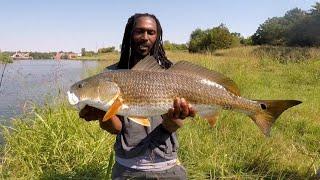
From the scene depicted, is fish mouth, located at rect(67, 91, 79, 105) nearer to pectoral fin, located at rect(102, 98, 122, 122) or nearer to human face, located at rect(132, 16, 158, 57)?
pectoral fin, located at rect(102, 98, 122, 122)

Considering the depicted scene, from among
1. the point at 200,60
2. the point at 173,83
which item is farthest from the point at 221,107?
the point at 200,60

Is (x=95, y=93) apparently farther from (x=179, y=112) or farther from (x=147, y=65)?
(x=179, y=112)

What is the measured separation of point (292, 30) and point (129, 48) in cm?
4050

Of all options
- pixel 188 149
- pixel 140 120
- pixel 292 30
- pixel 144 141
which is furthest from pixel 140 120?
pixel 292 30

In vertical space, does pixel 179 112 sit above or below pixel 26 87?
above

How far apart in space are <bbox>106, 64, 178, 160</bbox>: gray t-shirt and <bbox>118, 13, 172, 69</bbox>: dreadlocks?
15.9 inches

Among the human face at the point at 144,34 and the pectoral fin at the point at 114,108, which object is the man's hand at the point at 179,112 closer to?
the pectoral fin at the point at 114,108

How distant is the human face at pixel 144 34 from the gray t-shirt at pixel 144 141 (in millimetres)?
444

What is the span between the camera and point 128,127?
9.04 feet

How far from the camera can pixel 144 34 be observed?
111 inches

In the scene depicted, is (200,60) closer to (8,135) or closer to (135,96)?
(8,135)

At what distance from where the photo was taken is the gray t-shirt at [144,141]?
8.97 ft

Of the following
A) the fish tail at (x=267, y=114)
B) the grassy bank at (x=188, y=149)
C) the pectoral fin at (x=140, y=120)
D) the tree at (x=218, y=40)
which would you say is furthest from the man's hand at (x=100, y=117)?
the tree at (x=218, y=40)

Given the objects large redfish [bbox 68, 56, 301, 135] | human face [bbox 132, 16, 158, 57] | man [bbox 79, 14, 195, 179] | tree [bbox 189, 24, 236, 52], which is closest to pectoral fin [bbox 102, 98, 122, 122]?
large redfish [bbox 68, 56, 301, 135]
